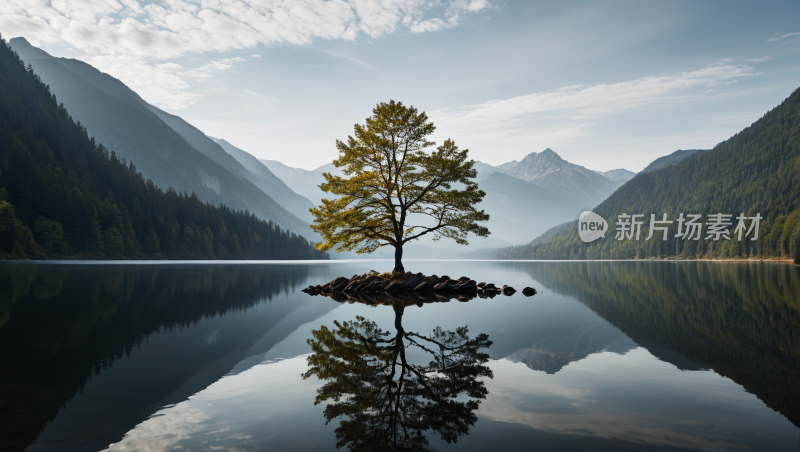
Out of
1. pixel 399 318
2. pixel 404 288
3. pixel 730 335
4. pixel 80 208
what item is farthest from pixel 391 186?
pixel 80 208

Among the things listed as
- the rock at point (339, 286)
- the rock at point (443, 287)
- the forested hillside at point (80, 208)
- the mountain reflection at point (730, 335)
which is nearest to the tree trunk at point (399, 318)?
the mountain reflection at point (730, 335)

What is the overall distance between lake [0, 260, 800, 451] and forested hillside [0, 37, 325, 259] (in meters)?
101

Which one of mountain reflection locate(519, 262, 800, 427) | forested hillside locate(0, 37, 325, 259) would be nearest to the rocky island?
mountain reflection locate(519, 262, 800, 427)

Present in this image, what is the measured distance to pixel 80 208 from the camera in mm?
102188

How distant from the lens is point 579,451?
217 inches

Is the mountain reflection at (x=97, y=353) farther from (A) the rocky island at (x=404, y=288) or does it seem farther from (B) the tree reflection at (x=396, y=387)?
(A) the rocky island at (x=404, y=288)

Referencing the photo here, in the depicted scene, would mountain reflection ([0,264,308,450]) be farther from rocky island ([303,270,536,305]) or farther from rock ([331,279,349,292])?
rock ([331,279,349,292])

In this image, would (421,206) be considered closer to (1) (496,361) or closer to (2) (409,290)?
(2) (409,290)

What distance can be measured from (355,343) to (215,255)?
15127 cm

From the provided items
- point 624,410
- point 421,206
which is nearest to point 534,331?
point 624,410

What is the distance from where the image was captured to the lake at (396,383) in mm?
5922

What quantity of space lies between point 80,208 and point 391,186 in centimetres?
10622

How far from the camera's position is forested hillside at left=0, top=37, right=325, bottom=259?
3696 inches

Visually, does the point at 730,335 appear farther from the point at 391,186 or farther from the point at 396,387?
the point at 391,186
